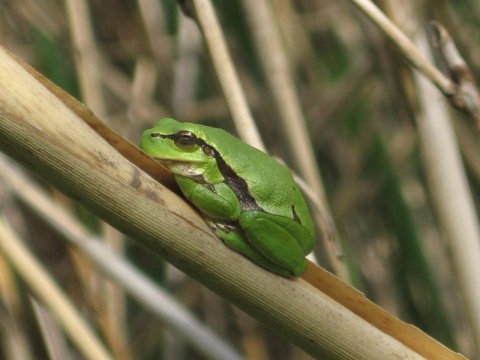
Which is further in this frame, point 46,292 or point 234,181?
point 46,292

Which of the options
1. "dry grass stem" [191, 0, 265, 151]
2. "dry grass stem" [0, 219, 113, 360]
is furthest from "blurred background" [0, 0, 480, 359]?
"dry grass stem" [191, 0, 265, 151]

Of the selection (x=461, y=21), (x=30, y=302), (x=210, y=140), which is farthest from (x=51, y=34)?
Answer: (x=461, y=21)

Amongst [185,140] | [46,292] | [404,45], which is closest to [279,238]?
[185,140]

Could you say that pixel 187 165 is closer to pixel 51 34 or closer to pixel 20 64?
pixel 20 64

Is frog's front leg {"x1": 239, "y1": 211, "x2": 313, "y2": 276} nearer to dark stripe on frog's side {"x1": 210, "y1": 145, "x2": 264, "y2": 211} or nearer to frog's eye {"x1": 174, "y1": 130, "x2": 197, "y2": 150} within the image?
dark stripe on frog's side {"x1": 210, "y1": 145, "x2": 264, "y2": 211}

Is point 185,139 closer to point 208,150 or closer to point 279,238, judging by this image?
point 208,150

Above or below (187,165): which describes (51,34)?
below
